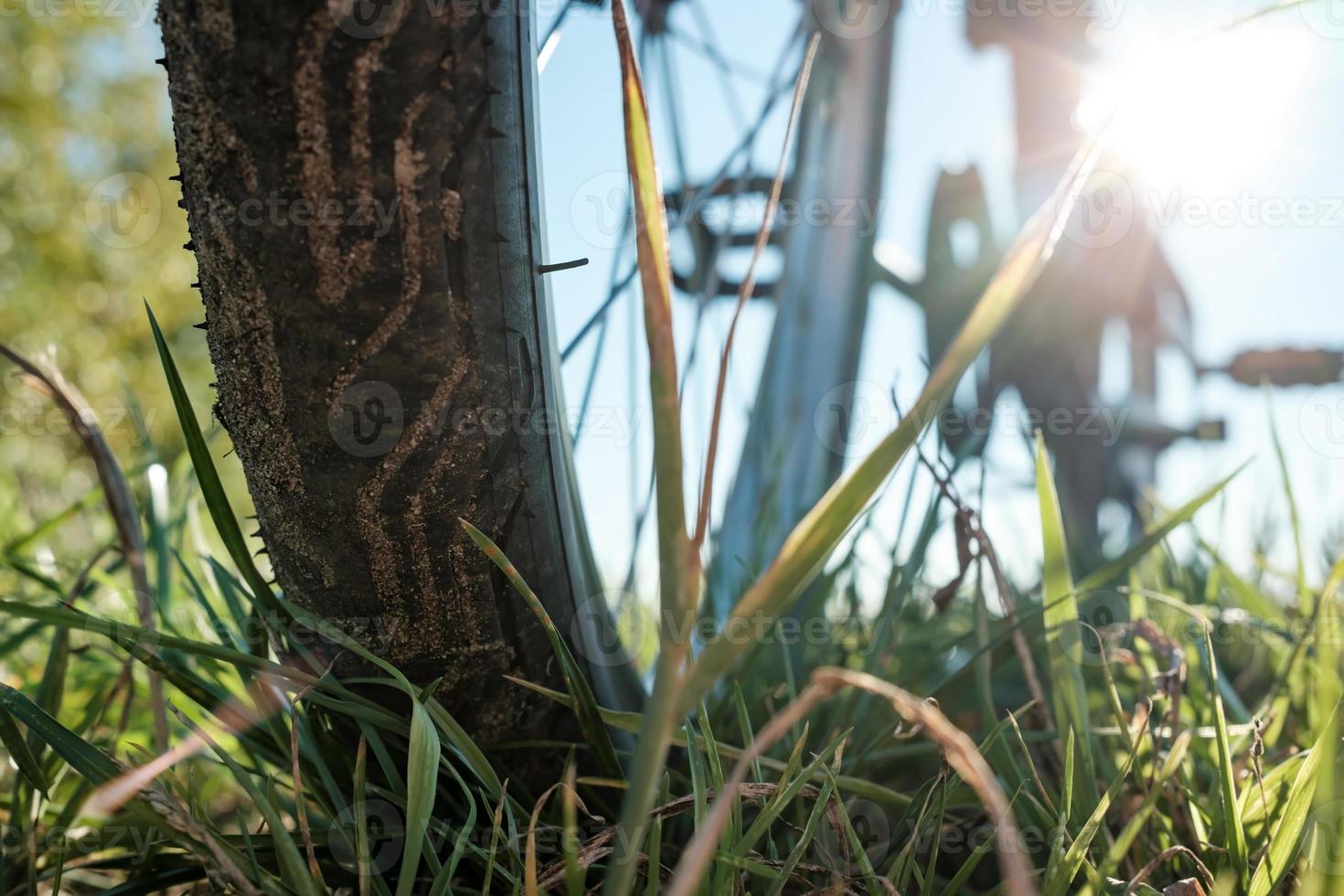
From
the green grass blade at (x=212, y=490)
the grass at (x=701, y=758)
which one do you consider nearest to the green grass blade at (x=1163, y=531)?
the grass at (x=701, y=758)

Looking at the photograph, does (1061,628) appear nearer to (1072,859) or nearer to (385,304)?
(1072,859)

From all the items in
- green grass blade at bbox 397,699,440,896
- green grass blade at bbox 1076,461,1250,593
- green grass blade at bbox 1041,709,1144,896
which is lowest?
green grass blade at bbox 1041,709,1144,896

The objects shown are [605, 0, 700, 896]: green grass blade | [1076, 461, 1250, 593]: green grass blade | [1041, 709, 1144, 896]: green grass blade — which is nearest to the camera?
[605, 0, 700, 896]: green grass blade

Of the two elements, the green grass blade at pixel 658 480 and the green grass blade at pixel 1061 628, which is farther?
the green grass blade at pixel 1061 628

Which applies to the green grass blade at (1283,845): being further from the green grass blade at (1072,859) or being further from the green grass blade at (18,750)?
the green grass blade at (18,750)

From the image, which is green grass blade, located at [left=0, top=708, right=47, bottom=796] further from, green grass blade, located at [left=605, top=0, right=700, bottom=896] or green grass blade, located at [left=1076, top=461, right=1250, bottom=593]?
green grass blade, located at [left=1076, top=461, right=1250, bottom=593]

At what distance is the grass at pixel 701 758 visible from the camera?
0.21 meters

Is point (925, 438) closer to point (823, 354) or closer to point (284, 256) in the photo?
point (284, 256)

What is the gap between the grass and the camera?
0.21 metres

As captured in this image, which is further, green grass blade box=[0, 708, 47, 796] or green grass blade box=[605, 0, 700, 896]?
green grass blade box=[0, 708, 47, 796]

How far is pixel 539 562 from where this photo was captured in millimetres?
387

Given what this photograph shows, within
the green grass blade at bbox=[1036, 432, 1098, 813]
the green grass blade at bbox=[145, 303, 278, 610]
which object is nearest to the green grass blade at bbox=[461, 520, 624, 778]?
the green grass blade at bbox=[145, 303, 278, 610]

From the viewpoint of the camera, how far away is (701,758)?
0.36 meters

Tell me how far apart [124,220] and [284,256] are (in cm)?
687
